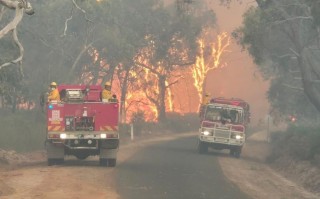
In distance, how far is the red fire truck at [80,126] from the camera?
1908cm

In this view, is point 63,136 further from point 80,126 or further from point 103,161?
point 103,161

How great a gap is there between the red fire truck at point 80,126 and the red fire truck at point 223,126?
31.7 feet

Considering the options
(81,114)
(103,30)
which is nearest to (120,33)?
(103,30)

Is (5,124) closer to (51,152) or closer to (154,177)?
(51,152)

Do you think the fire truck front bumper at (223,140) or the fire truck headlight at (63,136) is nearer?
the fire truck headlight at (63,136)

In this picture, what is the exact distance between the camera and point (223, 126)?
94.0 ft

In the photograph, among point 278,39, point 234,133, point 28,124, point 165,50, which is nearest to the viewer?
point 234,133

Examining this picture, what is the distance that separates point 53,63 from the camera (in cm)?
5069

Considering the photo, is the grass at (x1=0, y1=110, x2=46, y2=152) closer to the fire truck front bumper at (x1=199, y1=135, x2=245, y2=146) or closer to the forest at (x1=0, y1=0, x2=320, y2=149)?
the forest at (x1=0, y1=0, x2=320, y2=149)

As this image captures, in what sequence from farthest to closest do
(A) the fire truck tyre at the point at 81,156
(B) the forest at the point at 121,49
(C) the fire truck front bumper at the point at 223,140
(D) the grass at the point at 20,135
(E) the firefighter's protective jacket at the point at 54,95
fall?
(B) the forest at the point at 121,49, (C) the fire truck front bumper at the point at 223,140, (D) the grass at the point at 20,135, (A) the fire truck tyre at the point at 81,156, (E) the firefighter's protective jacket at the point at 54,95

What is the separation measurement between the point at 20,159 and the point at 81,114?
5.11 metres

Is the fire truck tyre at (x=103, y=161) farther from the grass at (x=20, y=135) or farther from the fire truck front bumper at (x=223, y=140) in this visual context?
the fire truck front bumper at (x=223, y=140)

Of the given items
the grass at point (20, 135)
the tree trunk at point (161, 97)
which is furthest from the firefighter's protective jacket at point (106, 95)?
the tree trunk at point (161, 97)

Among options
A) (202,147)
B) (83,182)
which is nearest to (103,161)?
(83,182)
